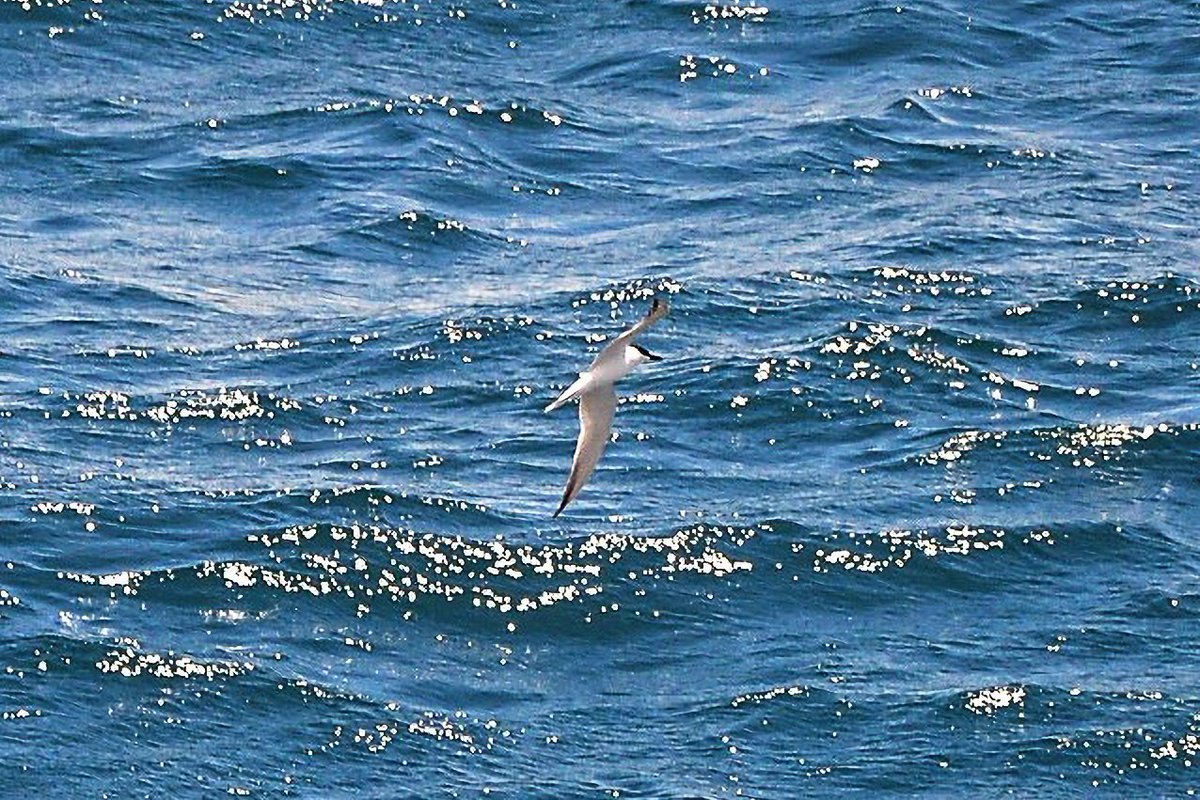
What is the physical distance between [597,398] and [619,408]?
24.3 feet

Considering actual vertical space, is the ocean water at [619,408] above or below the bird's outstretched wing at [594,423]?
below

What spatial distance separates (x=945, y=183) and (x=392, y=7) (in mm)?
7073

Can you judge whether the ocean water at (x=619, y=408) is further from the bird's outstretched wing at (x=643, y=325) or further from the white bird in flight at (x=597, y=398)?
the bird's outstretched wing at (x=643, y=325)

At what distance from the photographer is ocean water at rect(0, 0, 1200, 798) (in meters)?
21.5

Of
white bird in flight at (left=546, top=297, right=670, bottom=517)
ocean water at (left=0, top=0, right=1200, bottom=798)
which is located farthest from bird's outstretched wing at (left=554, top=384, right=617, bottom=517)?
ocean water at (left=0, top=0, right=1200, bottom=798)

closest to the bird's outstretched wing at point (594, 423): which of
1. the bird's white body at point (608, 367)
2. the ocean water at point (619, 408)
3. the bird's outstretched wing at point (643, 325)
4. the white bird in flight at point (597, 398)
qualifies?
the white bird in flight at point (597, 398)

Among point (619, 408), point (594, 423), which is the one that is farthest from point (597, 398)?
point (619, 408)

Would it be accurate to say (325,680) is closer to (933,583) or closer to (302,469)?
(302,469)

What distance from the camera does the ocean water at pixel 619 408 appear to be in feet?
70.6

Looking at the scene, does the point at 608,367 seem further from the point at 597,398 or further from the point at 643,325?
the point at 643,325

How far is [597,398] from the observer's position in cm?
1859

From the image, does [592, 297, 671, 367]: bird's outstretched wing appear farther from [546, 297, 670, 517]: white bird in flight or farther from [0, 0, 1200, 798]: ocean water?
[0, 0, 1200, 798]: ocean water

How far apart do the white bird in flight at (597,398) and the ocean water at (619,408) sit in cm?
321

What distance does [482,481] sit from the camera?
24547mm
